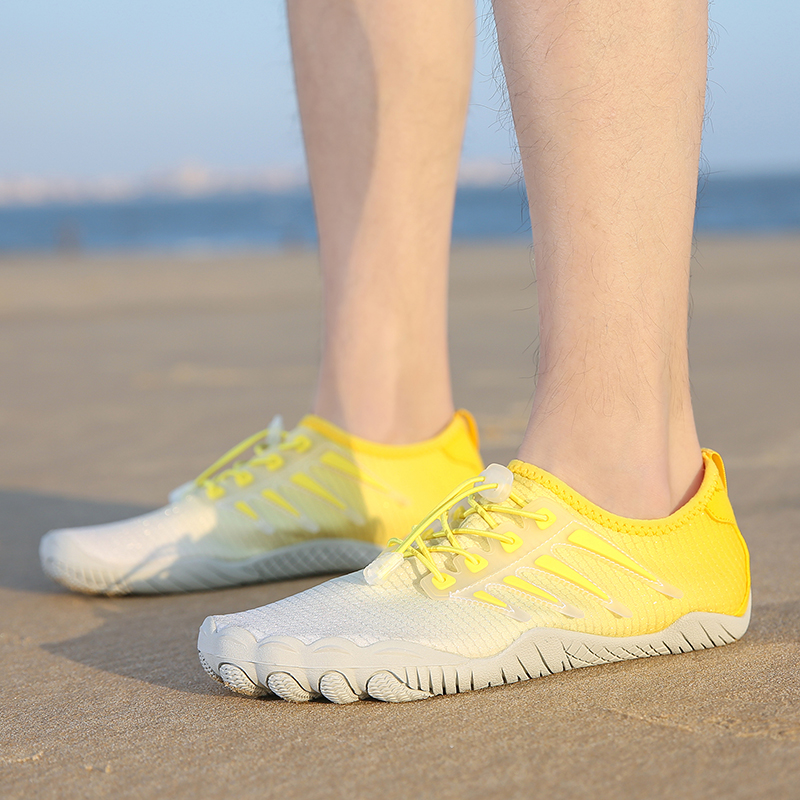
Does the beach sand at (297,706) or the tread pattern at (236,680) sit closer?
the beach sand at (297,706)

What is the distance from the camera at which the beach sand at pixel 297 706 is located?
83 centimetres

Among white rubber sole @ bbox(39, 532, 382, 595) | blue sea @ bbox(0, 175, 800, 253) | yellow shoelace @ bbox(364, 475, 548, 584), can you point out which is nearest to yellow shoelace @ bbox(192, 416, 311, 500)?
white rubber sole @ bbox(39, 532, 382, 595)

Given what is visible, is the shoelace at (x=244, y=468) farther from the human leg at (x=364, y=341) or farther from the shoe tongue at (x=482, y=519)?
the shoe tongue at (x=482, y=519)

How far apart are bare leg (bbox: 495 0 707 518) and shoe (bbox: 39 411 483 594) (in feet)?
1.35

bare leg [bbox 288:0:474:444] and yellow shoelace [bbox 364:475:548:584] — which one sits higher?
bare leg [bbox 288:0:474:444]

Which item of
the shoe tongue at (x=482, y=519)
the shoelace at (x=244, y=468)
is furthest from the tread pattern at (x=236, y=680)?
the shoelace at (x=244, y=468)

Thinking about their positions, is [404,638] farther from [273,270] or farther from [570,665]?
[273,270]

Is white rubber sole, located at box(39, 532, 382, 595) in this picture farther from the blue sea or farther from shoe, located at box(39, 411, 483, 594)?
the blue sea

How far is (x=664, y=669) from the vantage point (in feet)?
3.60

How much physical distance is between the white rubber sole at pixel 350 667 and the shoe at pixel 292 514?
469 millimetres

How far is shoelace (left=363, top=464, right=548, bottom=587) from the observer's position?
1.12 m

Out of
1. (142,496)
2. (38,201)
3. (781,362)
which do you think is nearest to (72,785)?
(142,496)

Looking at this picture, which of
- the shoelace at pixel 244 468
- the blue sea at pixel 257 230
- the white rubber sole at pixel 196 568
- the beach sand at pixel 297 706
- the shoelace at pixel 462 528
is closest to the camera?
the beach sand at pixel 297 706

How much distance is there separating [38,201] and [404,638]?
418 feet
